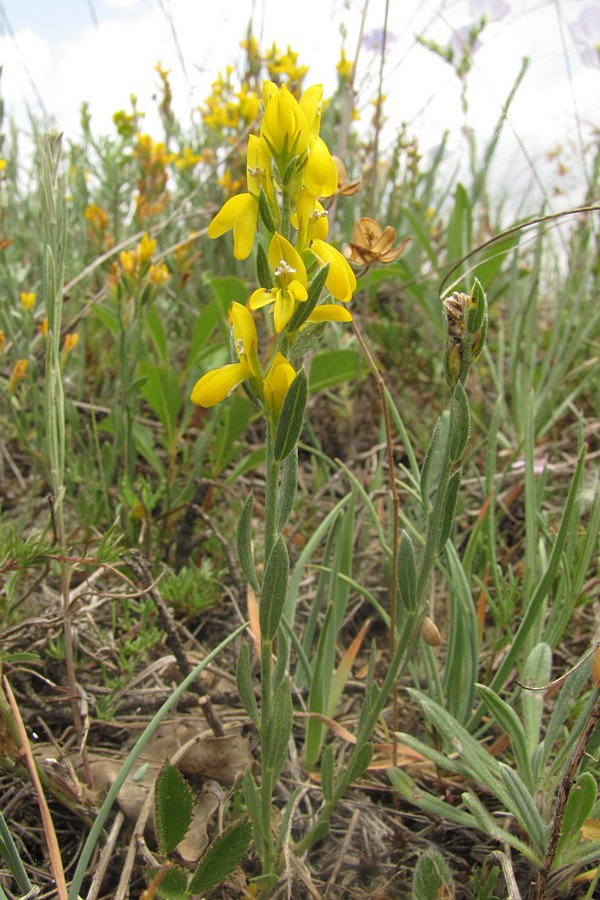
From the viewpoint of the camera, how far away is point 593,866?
112cm

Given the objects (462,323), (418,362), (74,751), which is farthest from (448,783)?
(418,362)

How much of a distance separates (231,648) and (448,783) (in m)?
0.57

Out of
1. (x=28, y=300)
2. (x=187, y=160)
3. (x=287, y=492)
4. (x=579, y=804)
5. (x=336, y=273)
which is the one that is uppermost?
(x=187, y=160)

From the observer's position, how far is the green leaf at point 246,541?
87 cm

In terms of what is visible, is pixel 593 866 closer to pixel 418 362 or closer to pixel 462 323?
pixel 462 323

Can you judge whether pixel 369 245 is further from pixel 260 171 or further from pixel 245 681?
pixel 245 681

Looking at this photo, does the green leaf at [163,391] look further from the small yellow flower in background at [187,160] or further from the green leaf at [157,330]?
the small yellow flower in background at [187,160]

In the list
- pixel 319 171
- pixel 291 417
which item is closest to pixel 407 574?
pixel 291 417

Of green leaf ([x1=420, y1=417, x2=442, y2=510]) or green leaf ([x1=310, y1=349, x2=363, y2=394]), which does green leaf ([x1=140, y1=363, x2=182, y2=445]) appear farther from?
green leaf ([x1=420, y1=417, x2=442, y2=510])

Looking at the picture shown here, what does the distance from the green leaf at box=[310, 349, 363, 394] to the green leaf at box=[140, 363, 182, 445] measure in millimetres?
406

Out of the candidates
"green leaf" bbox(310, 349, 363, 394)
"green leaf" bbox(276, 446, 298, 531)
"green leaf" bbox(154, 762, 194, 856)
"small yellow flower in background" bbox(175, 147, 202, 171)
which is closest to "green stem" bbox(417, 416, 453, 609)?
"green leaf" bbox(276, 446, 298, 531)

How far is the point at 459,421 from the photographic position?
3.08 feet

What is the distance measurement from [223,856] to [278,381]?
0.64 metres

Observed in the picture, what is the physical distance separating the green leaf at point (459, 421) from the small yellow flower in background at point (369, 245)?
1.31 feet
